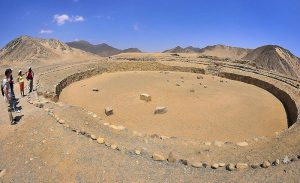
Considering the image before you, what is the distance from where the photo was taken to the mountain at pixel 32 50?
106 ft

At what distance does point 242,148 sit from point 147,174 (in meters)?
3.28

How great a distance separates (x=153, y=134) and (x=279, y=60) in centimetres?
2863

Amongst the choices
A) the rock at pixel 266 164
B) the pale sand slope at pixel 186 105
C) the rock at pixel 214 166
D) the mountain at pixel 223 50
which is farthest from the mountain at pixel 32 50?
the rock at pixel 266 164

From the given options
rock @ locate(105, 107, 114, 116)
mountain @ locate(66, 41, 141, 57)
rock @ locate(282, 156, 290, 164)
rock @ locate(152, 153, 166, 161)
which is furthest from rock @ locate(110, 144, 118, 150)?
mountain @ locate(66, 41, 141, 57)

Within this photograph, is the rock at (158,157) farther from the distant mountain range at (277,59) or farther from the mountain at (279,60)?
the mountain at (279,60)

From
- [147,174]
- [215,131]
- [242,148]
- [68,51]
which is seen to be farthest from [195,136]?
[68,51]

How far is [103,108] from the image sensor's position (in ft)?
48.7

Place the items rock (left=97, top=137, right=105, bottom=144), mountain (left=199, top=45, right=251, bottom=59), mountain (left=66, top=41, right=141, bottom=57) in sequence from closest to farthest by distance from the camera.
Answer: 1. rock (left=97, top=137, right=105, bottom=144)
2. mountain (left=199, top=45, right=251, bottom=59)
3. mountain (left=66, top=41, right=141, bottom=57)

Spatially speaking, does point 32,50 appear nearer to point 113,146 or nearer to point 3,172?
point 113,146

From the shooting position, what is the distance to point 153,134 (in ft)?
33.8

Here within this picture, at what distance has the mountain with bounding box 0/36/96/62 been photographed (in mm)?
32438

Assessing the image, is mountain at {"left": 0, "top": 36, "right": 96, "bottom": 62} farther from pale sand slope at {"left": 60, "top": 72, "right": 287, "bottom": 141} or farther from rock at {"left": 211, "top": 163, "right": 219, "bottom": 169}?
rock at {"left": 211, "top": 163, "right": 219, "bottom": 169}

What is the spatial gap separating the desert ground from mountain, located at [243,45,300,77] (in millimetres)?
15524

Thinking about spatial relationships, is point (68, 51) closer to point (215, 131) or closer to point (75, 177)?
point (215, 131)
